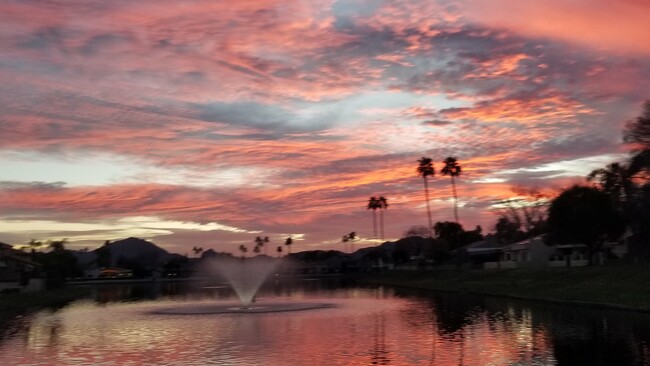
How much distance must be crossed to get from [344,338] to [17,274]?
74729 mm

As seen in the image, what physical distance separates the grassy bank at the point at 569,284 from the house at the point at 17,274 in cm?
5250

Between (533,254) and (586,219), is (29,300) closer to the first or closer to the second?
(586,219)

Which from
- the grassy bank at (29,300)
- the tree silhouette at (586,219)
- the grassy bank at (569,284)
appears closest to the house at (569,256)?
the tree silhouette at (586,219)

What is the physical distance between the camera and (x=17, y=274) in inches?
3720

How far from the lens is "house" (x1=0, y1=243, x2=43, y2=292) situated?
278 feet

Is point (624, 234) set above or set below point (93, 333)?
above

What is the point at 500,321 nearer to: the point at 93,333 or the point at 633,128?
the point at 93,333

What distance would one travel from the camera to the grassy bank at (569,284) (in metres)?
49.5

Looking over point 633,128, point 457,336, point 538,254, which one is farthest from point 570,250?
point 457,336

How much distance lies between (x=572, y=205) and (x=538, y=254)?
64.8 feet

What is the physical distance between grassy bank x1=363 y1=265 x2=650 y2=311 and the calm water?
2.98 m

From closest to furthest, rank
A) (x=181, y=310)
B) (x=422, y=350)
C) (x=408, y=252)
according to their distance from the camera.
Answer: (x=422, y=350) < (x=181, y=310) < (x=408, y=252)

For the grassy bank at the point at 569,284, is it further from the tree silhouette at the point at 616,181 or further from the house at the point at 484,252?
the house at the point at 484,252

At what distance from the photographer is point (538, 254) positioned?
324 feet
